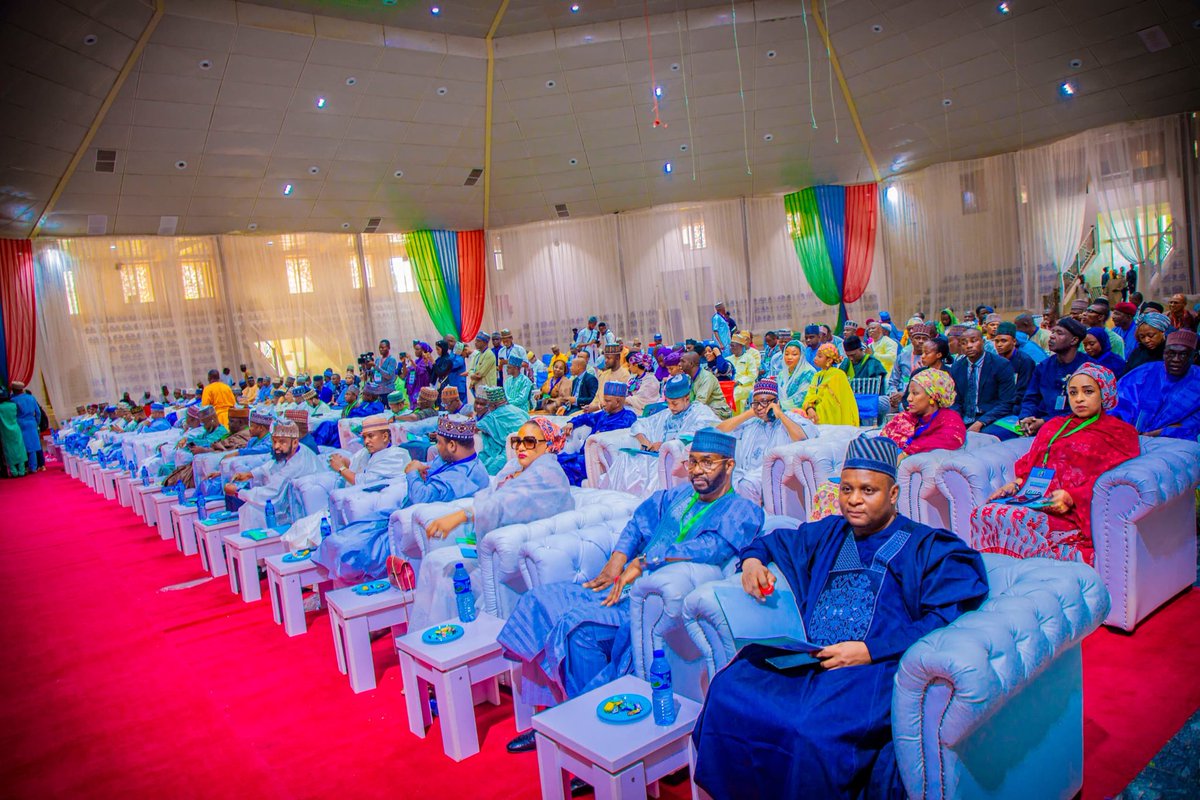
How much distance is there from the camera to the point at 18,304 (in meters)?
13.9

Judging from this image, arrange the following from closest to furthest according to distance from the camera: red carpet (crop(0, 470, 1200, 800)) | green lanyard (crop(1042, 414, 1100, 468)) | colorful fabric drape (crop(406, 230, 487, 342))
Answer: red carpet (crop(0, 470, 1200, 800)), green lanyard (crop(1042, 414, 1100, 468)), colorful fabric drape (crop(406, 230, 487, 342))

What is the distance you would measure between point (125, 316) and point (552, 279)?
8.54 meters

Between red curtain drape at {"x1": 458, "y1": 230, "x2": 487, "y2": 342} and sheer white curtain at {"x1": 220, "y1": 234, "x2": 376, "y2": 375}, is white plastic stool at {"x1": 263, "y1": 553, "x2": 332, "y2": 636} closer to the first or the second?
sheer white curtain at {"x1": 220, "y1": 234, "x2": 376, "y2": 375}

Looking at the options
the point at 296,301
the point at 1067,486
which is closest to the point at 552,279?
the point at 296,301

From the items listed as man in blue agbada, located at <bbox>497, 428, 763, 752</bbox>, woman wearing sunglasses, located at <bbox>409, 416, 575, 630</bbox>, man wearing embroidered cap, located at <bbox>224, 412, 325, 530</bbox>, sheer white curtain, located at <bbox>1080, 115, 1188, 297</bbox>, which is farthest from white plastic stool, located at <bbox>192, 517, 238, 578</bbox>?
sheer white curtain, located at <bbox>1080, 115, 1188, 297</bbox>

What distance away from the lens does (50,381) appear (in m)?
14.6

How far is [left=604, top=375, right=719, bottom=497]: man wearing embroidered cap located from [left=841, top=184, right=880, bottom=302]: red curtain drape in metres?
11.9

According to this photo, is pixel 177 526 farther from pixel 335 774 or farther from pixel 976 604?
pixel 976 604

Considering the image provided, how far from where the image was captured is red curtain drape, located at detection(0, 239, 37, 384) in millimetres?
13781

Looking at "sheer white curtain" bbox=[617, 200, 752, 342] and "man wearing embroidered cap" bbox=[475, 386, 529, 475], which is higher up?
"sheer white curtain" bbox=[617, 200, 752, 342]

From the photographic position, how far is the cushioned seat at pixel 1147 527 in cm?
317

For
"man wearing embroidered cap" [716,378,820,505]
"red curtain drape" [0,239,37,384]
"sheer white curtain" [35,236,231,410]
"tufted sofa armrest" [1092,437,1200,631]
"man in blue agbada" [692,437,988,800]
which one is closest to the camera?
"man in blue agbada" [692,437,988,800]

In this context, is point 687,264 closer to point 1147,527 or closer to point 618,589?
point 1147,527

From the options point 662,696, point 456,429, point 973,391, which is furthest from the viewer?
point 973,391
